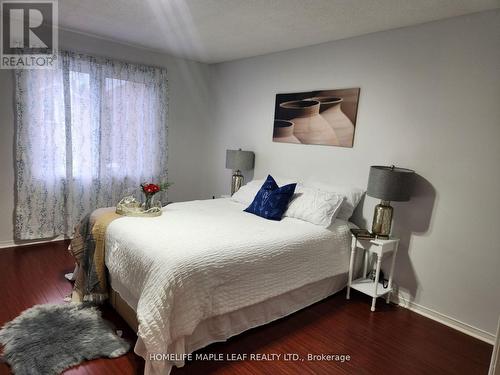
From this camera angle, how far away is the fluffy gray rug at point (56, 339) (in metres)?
1.87

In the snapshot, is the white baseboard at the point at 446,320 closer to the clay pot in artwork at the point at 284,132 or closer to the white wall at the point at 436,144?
the white wall at the point at 436,144

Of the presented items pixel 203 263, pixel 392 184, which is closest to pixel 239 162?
pixel 392 184

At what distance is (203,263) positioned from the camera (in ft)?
6.45

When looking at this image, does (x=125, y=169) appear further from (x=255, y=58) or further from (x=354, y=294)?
(x=354, y=294)

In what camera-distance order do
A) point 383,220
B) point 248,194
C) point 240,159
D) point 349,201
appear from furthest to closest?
point 240,159, point 248,194, point 349,201, point 383,220

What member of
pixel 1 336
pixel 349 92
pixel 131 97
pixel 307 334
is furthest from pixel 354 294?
pixel 131 97

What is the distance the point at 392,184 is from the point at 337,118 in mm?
1024

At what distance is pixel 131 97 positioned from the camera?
4156 millimetres

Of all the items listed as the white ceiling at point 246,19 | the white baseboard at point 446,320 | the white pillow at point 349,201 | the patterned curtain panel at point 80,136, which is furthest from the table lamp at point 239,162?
the white baseboard at point 446,320

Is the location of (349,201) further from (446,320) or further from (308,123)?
(446,320)

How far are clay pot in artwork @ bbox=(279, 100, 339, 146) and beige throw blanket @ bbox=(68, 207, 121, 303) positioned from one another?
7.05ft

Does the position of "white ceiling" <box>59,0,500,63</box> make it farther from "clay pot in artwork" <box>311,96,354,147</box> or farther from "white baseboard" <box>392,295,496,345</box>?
"white baseboard" <box>392,295,496,345</box>

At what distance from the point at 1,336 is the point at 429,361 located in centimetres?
285

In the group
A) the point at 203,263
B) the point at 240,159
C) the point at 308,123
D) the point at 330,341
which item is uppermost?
the point at 308,123
